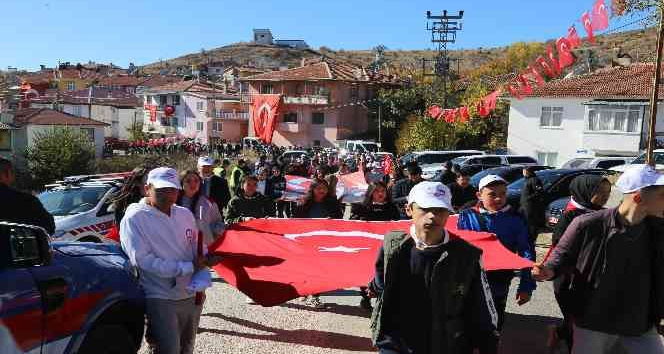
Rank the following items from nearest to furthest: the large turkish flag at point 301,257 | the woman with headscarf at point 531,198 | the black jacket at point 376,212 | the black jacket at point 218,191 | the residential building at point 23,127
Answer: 1. the large turkish flag at point 301,257
2. the black jacket at point 376,212
3. the black jacket at point 218,191
4. the woman with headscarf at point 531,198
5. the residential building at point 23,127

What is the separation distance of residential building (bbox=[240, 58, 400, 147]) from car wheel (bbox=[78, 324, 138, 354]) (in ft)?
174

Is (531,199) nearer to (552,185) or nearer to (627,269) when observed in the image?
(552,185)

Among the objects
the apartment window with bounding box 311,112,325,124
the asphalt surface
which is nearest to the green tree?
the asphalt surface

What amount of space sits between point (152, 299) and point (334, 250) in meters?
2.00

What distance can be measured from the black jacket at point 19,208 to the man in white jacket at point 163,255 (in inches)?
36.7

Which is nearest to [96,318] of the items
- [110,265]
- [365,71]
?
[110,265]

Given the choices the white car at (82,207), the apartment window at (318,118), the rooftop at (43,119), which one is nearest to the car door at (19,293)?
the white car at (82,207)

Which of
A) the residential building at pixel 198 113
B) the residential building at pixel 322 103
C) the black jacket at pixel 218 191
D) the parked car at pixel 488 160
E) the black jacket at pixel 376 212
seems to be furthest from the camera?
the residential building at pixel 198 113

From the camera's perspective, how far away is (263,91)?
62031mm

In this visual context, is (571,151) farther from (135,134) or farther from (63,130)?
(135,134)

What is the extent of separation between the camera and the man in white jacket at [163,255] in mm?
4094

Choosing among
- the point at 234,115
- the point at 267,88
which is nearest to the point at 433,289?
the point at 267,88

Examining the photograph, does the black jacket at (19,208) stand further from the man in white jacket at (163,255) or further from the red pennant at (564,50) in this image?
the red pennant at (564,50)

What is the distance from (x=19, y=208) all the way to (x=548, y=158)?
39132 millimetres
